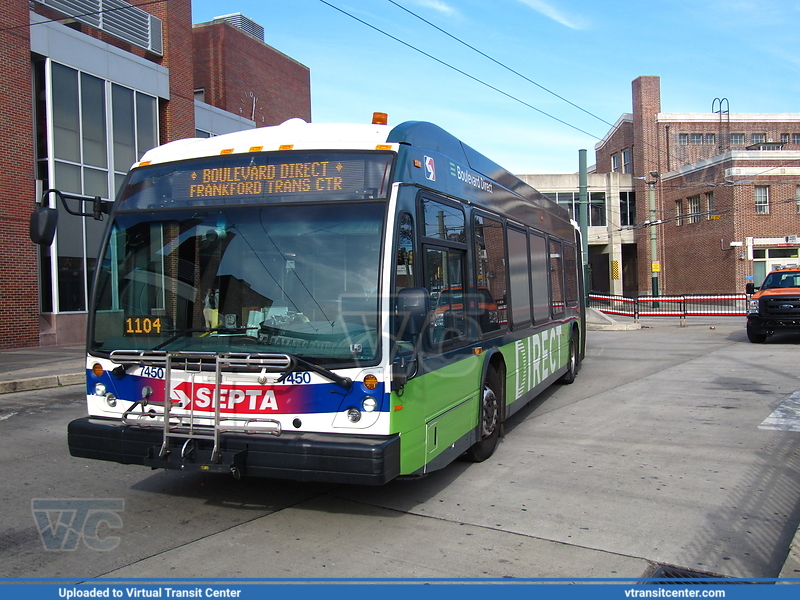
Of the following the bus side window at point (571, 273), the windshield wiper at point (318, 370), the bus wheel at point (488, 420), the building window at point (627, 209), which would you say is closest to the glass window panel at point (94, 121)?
the bus side window at point (571, 273)

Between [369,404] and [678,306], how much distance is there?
37151mm

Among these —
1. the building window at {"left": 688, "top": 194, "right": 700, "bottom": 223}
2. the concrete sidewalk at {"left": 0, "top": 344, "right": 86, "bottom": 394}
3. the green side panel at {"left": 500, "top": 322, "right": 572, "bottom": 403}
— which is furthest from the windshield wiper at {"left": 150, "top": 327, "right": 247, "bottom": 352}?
the building window at {"left": 688, "top": 194, "right": 700, "bottom": 223}

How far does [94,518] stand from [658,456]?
17.5ft

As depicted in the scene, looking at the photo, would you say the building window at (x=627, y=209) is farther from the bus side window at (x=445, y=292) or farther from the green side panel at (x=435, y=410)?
the bus side window at (x=445, y=292)

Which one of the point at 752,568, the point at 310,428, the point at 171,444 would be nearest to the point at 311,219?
the point at 310,428

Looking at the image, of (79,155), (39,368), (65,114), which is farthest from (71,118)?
(39,368)

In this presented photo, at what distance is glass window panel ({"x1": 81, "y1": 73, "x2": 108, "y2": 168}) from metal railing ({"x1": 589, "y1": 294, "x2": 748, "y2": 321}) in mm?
23620

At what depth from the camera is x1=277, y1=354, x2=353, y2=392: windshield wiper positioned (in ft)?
15.1

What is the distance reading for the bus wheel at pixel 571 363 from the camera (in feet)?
39.0

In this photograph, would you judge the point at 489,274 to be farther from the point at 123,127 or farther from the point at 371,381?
the point at 123,127

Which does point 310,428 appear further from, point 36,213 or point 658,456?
point 658,456

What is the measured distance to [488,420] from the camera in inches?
270

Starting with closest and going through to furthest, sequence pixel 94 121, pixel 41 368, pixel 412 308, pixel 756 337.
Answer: pixel 412 308, pixel 41 368, pixel 756 337, pixel 94 121

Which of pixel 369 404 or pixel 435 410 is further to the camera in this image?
pixel 435 410
